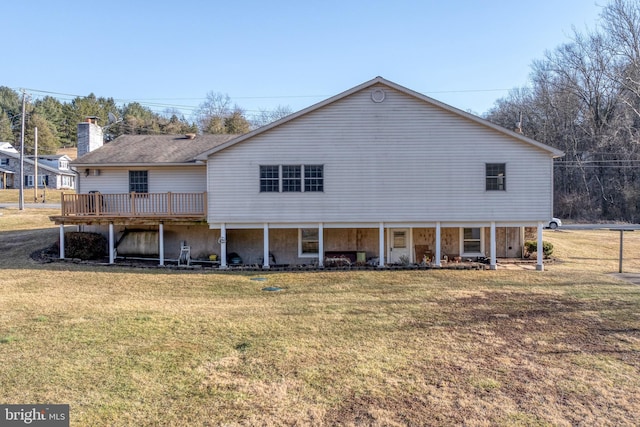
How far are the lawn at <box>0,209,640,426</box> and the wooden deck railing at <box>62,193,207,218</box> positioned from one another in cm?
392

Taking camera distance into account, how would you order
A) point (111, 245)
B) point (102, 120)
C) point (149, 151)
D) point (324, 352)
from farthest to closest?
point (102, 120)
point (149, 151)
point (111, 245)
point (324, 352)

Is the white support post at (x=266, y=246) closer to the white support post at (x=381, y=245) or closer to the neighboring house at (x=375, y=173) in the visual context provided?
the neighboring house at (x=375, y=173)

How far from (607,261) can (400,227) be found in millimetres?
9397

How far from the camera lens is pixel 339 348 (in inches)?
266

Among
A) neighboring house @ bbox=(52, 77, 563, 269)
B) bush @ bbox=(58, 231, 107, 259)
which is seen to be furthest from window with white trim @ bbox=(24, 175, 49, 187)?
neighboring house @ bbox=(52, 77, 563, 269)

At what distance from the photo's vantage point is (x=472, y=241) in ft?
55.2

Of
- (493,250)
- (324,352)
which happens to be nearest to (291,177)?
(493,250)

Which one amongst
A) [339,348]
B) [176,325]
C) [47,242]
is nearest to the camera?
[339,348]

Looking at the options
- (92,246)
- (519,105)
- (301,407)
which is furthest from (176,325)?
(519,105)

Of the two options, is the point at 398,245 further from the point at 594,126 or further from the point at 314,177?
the point at 594,126

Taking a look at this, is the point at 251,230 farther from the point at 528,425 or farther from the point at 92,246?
the point at 528,425

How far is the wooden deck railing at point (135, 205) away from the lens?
50.9 ft

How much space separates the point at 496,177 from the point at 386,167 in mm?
4166

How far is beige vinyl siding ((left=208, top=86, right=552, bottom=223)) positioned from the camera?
14758 millimetres
